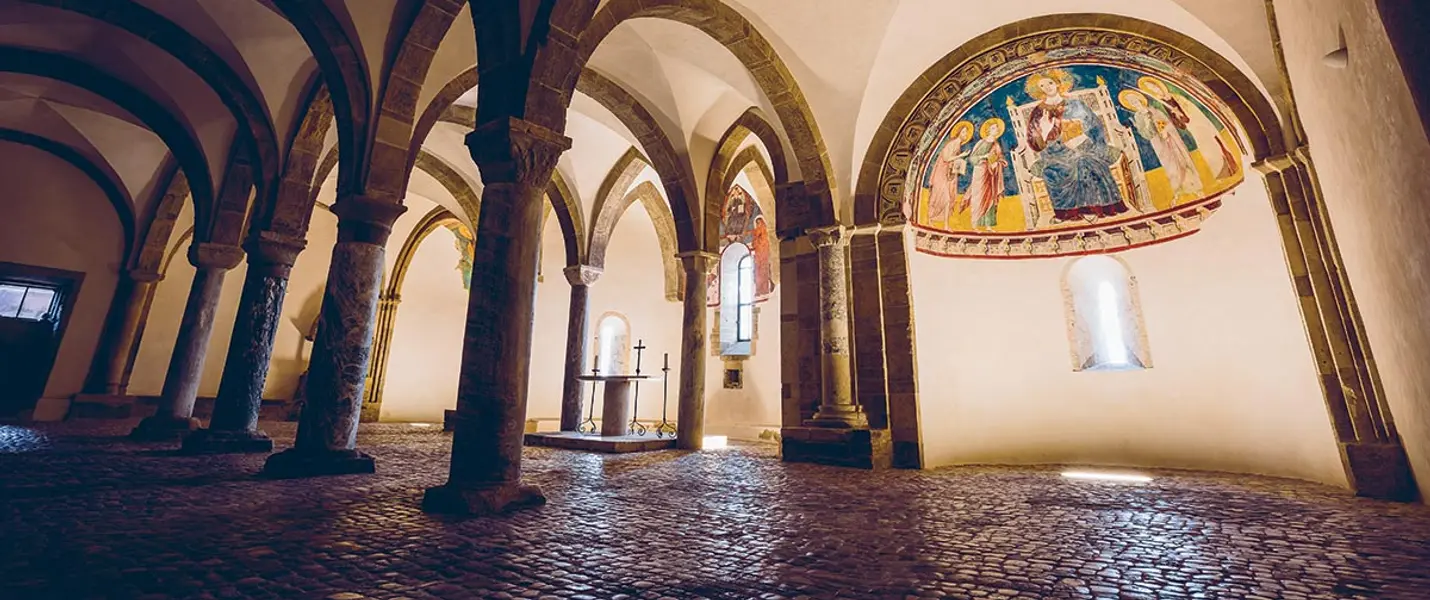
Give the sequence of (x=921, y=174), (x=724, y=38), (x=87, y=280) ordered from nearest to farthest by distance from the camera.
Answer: (x=724, y=38) → (x=921, y=174) → (x=87, y=280)

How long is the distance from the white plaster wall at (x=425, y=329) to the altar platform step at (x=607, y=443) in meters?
7.55

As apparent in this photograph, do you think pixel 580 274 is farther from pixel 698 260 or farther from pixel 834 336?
pixel 834 336

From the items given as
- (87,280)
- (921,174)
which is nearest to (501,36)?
(921,174)

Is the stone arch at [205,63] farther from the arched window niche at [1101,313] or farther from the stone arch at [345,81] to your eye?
the arched window niche at [1101,313]

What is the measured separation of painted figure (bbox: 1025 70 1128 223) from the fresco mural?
19.2 ft

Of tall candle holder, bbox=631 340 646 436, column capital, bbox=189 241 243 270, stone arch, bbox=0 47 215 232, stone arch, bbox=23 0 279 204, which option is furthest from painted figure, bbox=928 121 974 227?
stone arch, bbox=0 47 215 232

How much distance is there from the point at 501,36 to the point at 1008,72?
6744 mm

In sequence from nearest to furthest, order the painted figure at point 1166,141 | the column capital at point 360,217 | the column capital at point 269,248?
1. the column capital at point 360,217
2. the column capital at point 269,248
3. the painted figure at point 1166,141

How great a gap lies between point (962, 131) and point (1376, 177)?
557 cm

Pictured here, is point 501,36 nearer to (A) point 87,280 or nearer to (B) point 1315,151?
(B) point 1315,151

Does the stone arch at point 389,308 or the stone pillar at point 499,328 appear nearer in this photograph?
the stone pillar at point 499,328

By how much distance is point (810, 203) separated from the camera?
A: 26.7ft

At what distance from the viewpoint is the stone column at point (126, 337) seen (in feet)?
38.1

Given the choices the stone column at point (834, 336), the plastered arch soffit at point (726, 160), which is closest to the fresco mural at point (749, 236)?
the plastered arch soffit at point (726, 160)
